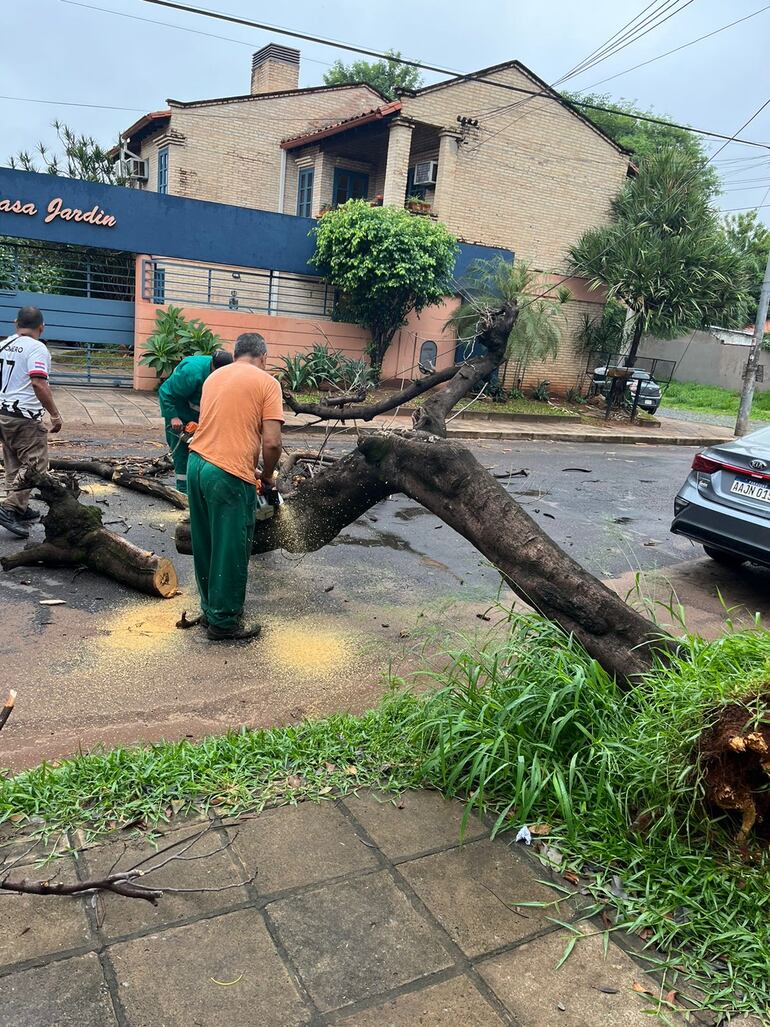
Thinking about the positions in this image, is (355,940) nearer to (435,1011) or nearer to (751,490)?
(435,1011)

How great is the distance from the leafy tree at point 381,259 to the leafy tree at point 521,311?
3.20ft

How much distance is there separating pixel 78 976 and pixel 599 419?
1863 centimetres

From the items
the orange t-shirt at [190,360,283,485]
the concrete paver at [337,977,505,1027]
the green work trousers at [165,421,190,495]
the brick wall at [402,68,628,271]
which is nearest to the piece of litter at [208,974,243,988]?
the concrete paver at [337,977,505,1027]

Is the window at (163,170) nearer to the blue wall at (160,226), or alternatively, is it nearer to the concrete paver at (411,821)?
the blue wall at (160,226)

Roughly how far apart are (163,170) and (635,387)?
1452 cm

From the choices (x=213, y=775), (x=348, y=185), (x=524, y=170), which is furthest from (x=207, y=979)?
(x=348, y=185)

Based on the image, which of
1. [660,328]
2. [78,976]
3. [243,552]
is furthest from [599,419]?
[78,976]

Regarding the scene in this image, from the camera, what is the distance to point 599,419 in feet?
63.5

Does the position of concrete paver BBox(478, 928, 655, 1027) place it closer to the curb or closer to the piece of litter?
the piece of litter

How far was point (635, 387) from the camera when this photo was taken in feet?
64.8

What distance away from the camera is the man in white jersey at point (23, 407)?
6.35 metres

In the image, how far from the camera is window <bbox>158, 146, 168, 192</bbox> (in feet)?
72.0

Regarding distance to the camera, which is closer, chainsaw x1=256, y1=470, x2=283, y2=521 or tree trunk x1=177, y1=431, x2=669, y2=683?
tree trunk x1=177, y1=431, x2=669, y2=683

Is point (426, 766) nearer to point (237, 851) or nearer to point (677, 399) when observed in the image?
point (237, 851)
